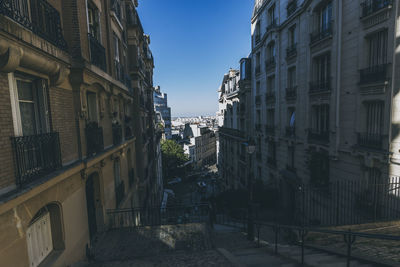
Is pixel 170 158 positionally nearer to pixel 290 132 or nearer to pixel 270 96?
pixel 270 96

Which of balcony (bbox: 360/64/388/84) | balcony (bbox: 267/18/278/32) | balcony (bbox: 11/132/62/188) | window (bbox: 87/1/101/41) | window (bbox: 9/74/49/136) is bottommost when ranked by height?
balcony (bbox: 11/132/62/188)

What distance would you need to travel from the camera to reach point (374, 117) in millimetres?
8789

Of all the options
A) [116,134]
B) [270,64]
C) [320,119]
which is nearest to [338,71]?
[320,119]

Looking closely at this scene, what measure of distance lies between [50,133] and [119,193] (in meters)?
6.18

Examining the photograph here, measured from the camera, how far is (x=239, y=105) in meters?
24.4

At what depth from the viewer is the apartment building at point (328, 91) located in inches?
320

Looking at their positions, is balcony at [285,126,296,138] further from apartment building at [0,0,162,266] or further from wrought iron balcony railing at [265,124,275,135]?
apartment building at [0,0,162,266]

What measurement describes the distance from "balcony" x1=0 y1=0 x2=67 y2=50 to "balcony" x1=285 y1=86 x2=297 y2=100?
Answer: 1356cm

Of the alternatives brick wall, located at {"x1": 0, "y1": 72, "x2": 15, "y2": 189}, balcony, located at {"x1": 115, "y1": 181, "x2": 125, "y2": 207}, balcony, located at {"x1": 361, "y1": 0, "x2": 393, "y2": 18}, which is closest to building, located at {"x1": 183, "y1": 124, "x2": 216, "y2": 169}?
balcony, located at {"x1": 115, "y1": 181, "x2": 125, "y2": 207}

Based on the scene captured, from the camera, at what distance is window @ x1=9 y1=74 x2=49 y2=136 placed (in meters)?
4.01

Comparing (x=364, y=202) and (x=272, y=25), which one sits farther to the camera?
(x=272, y=25)

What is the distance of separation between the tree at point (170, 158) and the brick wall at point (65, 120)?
3858cm

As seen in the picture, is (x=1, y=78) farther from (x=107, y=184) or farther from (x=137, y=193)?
A: (x=137, y=193)

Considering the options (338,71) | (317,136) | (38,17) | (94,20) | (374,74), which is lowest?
(317,136)
